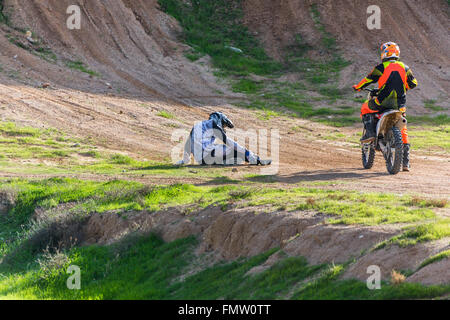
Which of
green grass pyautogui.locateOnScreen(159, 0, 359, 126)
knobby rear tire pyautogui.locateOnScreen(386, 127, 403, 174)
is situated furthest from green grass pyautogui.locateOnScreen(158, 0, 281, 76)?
knobby rear tire pyautogui.locateOnScreen(386, 127, 403, 174)

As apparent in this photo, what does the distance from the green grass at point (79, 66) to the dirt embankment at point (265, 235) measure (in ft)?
42.7

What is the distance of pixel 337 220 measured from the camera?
7633 mm

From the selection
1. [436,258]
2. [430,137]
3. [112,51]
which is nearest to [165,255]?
[436,258]

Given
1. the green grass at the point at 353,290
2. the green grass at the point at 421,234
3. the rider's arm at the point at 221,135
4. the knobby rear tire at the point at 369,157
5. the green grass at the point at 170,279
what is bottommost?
the green grass at the point at 170,279

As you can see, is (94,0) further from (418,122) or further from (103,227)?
(103,227)

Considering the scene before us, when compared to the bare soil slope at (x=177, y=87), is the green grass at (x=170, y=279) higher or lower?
lower

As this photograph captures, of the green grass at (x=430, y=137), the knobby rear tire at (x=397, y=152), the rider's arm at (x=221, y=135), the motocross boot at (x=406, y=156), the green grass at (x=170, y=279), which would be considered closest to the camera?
the green grass at (x=170, y=279)

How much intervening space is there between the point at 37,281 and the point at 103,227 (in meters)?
1.63

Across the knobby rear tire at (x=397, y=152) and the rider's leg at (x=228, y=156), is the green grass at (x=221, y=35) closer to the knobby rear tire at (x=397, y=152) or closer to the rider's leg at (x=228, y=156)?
the rider's leg at (x=228, y=156)

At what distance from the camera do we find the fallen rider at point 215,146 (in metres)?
14.4

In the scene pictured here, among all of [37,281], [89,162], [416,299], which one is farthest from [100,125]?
[416,299]

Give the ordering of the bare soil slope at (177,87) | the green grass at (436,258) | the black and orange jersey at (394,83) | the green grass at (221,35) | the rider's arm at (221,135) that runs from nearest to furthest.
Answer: the green grass at (436,258) < the bare soil slope at (177,87) < the black and orange jersey at (394,83) < the rider's arm at (221,135) < the green grass at (221,35)

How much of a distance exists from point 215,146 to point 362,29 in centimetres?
1697

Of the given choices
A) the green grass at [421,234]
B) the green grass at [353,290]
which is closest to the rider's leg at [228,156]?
the green grass at [421,234]
